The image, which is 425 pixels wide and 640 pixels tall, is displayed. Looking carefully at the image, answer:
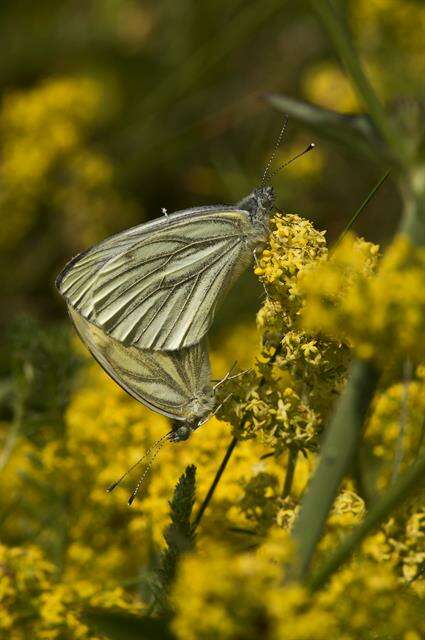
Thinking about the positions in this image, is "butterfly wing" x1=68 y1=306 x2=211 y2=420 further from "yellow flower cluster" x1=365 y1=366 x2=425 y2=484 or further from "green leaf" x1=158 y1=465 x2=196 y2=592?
"green leaf" x1=158 y1=465 x2=196 y2=592

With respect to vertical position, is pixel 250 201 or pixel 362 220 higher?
pixel 362 220

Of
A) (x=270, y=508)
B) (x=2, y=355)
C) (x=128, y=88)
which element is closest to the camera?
(x=270, y=508)

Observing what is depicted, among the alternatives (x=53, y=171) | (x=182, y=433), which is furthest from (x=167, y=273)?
(x=53, y=171)

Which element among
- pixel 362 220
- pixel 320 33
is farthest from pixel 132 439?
pixel 320 33

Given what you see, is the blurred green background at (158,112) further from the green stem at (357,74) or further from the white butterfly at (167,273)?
the green stem at (357,74)

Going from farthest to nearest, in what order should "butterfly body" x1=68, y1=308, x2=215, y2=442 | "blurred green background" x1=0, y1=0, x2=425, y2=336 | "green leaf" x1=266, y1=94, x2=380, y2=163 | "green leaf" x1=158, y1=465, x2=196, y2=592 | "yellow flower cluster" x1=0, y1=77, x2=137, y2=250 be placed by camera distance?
"blurred green background" x1=0, y1=0, x2=425, y2=336
"yellow flower cluster" x1=0, y1=77, x2=137, y2=250
"butterfly body" x1=68, y1=308, x2=215, y2=442
"green leaf" x1=158, y1=465, x2=196, y2=592
"green leaf" x1=266, y1=94, x2=380, y2=163

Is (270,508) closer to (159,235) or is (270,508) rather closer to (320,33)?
(159,235)

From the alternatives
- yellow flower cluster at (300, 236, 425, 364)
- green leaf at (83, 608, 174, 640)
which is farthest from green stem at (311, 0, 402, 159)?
green leaf at (83, 608, 174, 640)
